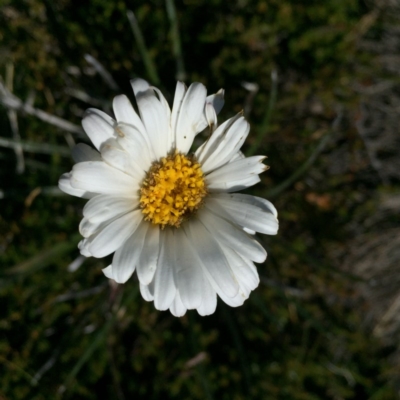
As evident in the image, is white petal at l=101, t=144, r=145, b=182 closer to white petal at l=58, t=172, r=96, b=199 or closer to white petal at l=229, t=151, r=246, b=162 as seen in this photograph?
white petal at l=58, t=172, r=96, b=199

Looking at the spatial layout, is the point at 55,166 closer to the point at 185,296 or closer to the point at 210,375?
the point at 185,296

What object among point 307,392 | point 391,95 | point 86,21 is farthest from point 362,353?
point 86,21

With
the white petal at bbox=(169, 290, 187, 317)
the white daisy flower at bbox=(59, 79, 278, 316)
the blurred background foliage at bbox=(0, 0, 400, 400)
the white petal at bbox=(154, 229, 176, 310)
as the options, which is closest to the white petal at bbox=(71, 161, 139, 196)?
the white daisy flower at bbox=(59, 79, 278, 316)

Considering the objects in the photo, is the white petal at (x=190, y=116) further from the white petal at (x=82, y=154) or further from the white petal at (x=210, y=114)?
the white petal at (x=82, y=154)

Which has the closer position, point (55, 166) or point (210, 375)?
point (55, 166)

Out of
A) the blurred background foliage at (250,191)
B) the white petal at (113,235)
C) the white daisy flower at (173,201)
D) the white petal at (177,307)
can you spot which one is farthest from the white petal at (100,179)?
the blurred background foliage at (250,191)

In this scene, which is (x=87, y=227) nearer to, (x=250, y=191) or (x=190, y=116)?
(x=190, y=116)
